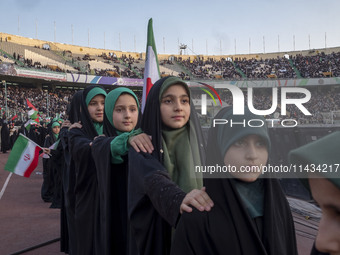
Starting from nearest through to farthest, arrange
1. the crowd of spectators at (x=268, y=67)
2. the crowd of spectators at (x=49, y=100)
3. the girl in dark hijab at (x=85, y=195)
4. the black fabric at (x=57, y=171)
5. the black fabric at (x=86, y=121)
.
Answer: the girl in dark hijab at (x=85, y=195), the black fabric at (x=86, y=121), the black fabric at (x=57, y=171), the crowd of spectators at (x=49, y=100), the crowd of spectators at (x=268, y=67)

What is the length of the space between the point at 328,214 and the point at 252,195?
672mm

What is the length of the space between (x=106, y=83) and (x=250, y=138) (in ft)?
118

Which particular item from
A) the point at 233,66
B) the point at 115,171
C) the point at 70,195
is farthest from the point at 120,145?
the point at 233,66

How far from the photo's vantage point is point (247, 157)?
129cm

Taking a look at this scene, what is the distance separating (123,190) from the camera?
269 centimetres

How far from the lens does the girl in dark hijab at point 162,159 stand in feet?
6.10

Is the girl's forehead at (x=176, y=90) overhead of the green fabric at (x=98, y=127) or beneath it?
overhead

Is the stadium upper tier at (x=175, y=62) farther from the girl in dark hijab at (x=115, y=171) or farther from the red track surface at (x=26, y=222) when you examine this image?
the girl in dark hijab at (x=115, y=171)

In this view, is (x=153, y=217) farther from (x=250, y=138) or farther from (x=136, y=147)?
(x=250, y=138)

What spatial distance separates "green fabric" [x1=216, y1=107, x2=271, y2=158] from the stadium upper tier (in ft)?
114

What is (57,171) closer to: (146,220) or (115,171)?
(115,171)

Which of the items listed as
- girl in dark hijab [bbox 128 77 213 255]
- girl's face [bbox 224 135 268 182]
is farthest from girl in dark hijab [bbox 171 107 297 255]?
girl in dark hijab [bbox 128 77 213 255]

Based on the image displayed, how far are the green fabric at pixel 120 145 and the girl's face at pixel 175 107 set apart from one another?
0.25 metres

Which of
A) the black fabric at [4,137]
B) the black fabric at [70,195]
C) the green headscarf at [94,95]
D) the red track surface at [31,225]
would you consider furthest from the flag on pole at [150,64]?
the black fabric at [4,137]
